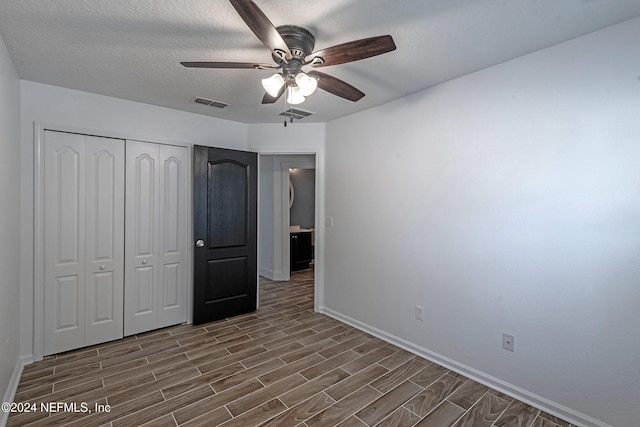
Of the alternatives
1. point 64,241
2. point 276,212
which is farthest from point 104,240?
point 276,212

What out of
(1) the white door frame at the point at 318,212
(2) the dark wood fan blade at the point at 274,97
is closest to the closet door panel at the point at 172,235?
(1) the white door frame at the point at 318,212

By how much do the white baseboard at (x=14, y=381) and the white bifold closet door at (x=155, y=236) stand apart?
2.51 feet

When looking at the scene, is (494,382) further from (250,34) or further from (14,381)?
(14,381)

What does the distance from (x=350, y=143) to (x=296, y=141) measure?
2.55 ft

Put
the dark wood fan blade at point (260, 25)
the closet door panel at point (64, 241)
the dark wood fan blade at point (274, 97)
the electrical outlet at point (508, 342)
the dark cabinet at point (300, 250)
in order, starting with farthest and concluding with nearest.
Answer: the dark cabinet at point (300, 250) → the closet door panel at point (64, 241) → the electrical outlet at point (508, 342) → the dark wood fan blade at point (274, 97) → the dark wood fan blade at point (260, 25)

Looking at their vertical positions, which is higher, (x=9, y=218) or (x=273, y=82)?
(x=273, y=82)

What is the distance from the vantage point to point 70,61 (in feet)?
7.64

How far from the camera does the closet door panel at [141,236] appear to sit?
10.6 feet

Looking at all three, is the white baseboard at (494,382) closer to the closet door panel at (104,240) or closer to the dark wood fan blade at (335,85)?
the dark wood fan blade at (335,85)

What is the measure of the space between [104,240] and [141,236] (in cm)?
33

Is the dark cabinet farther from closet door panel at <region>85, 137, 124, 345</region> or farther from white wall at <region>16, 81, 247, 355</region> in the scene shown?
closet door panel at <region>85, 137, 124, 345</region>

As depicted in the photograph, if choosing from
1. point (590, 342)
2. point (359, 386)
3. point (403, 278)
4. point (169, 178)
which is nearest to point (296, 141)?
point (169, 178)

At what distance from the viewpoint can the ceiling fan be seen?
4.96 feet

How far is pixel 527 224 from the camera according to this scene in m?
2.23
